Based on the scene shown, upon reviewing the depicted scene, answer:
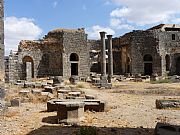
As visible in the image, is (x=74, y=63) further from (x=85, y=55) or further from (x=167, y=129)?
(x=167, y=129)

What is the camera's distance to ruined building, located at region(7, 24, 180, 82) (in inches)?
1230

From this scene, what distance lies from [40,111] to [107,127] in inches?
140

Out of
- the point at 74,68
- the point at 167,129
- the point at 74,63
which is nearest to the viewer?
the point at 167,129

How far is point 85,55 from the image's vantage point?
32.9 metres

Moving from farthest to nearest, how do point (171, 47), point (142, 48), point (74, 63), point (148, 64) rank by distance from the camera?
1. point (148, 64)
2. point (171, 47)
3. point (142, 48)
4. point (74, 63)

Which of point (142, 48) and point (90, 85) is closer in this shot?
point (90, 85)

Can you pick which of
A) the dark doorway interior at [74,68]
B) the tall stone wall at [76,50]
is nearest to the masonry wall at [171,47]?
the tall stone wall at [76,50]

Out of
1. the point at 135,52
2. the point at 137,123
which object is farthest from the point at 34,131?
the point at 135,52

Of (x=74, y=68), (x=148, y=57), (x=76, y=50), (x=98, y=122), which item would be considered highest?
(x=76, y=50)

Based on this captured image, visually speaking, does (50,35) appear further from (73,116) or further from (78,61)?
(73,116)

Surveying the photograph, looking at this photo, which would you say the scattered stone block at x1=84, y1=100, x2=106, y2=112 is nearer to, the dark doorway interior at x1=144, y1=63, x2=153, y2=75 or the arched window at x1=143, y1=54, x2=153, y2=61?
the arched window at x1=143, y1=54, x2=153, y2=61

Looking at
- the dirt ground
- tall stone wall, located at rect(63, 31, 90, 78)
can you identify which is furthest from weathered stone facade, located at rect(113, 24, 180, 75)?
the dirt ground

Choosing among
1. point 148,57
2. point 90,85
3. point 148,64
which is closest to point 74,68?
point 148,57

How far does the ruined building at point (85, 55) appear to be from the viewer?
102 feet
